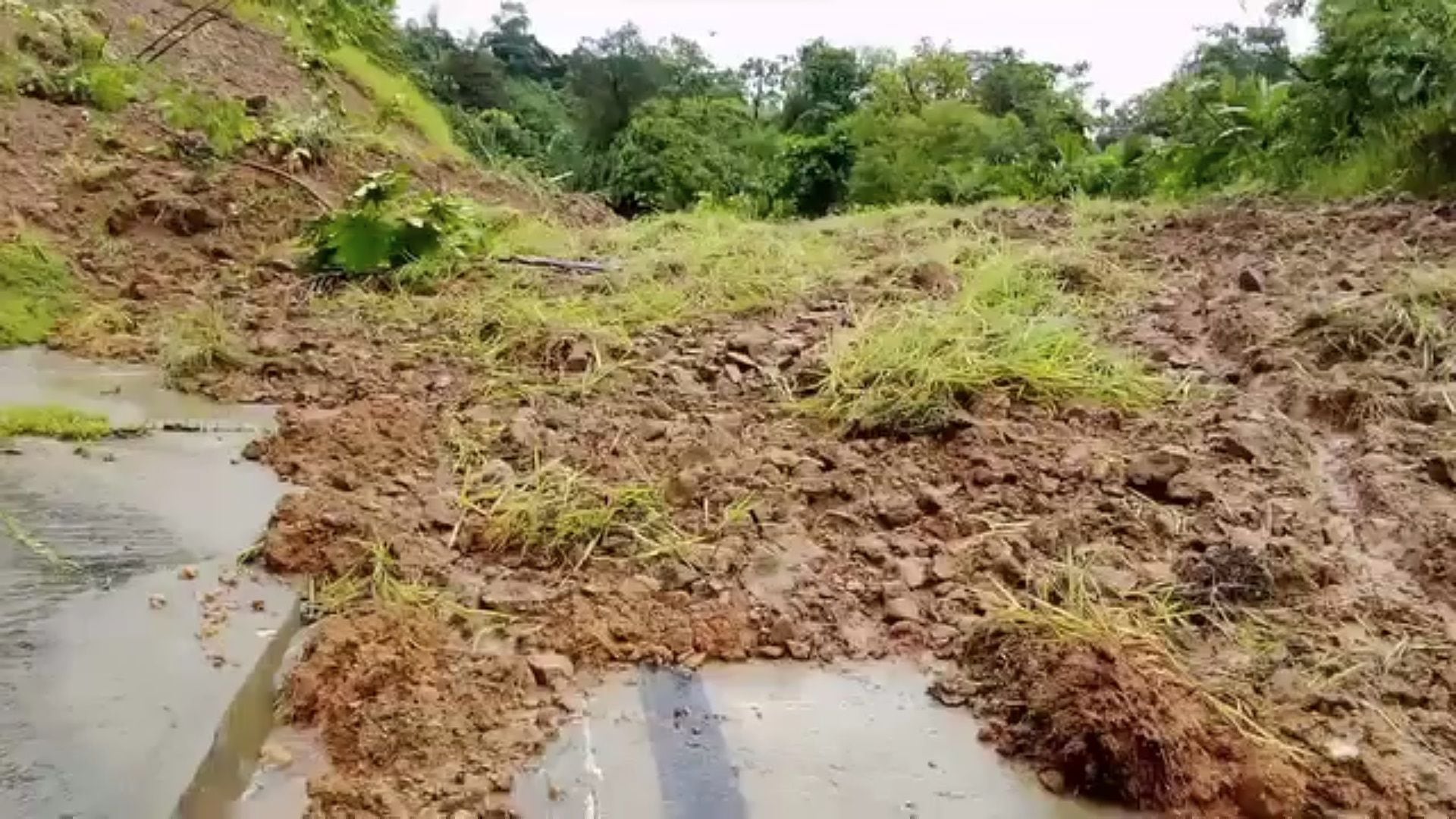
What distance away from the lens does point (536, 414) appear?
119 inches

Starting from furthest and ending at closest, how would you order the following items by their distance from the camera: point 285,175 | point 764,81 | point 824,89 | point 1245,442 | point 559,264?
point 764,81 < point 824,89 < point 285,175 < point 559,264 < point 1245,442

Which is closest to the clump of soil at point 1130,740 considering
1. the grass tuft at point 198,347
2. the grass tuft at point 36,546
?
the grass tuft at point 36,546

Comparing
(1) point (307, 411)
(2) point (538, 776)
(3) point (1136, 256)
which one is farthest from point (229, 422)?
(3) point (1136, 256)

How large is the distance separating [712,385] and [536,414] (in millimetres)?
545

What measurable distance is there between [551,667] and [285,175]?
3807 mm

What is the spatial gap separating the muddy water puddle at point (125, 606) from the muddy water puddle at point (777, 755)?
19.5 inches

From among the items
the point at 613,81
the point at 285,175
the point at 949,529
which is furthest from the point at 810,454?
the point at 613,81

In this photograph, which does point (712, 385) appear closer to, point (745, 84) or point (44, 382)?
point (44, 382)

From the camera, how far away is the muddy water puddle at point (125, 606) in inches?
61.2

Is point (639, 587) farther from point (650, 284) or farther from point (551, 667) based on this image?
point (650, 284)

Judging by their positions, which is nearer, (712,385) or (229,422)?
(229,422)

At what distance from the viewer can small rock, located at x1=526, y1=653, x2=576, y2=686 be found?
1.96m

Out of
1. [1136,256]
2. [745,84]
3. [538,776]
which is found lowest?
[538,776]

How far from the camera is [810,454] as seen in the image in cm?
283
